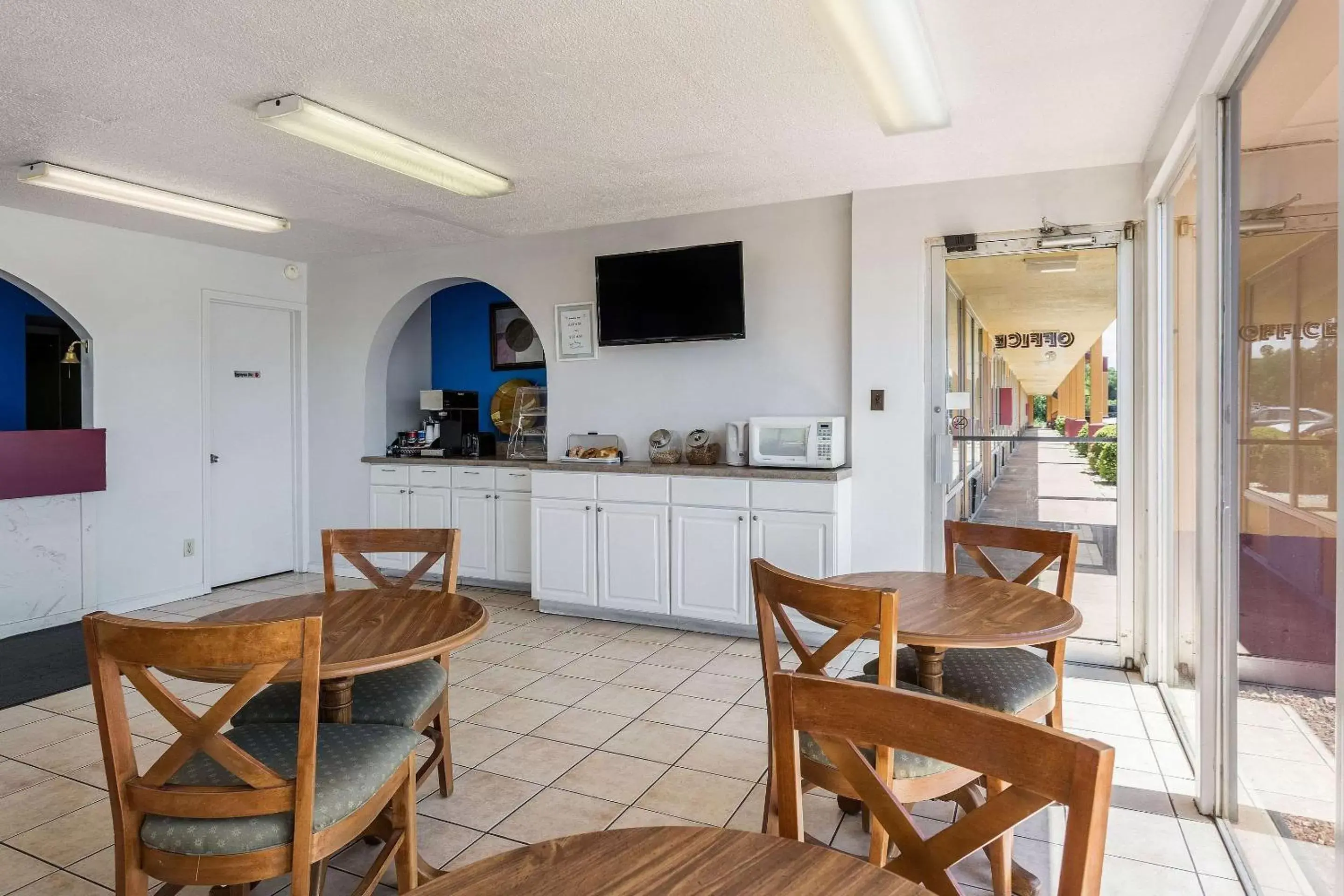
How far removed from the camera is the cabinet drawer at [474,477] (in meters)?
5.66

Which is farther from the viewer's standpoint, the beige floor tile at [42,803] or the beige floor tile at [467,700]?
the beige floor tile at [467,700]

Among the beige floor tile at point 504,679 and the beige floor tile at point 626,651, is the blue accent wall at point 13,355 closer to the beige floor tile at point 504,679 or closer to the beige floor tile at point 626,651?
the beige floor tile at point 504,679

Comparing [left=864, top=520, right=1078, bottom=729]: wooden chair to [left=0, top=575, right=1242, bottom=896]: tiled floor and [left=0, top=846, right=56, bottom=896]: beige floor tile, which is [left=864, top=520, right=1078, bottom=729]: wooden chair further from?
[left=0, top=846, right=56, bottom=896]: beige floor tile

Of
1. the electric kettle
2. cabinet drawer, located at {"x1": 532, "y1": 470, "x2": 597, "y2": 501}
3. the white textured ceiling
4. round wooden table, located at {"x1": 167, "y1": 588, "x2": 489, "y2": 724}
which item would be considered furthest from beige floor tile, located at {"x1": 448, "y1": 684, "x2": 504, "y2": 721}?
the white textured ceiling

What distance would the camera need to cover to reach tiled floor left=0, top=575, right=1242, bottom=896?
2314 mm

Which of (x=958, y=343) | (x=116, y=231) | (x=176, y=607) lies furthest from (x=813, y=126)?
(x=176, y=607)

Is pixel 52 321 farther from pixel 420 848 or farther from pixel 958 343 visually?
pixel 958 343

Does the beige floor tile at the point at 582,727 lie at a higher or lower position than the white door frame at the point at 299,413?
lower

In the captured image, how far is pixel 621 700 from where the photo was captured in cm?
360

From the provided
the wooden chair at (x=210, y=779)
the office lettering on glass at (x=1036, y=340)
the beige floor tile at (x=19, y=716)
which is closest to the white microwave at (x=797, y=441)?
the office lettering on glass at (x=1036, y=340)

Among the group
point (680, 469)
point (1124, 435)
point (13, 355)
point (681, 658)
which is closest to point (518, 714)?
point (681, 658)

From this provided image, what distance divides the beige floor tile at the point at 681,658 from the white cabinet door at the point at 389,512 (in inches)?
101

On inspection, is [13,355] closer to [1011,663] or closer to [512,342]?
[512,342]

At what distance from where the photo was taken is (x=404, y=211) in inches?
190
